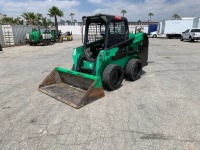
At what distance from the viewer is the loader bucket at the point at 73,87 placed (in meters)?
4.50

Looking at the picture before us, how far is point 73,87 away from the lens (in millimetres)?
5426

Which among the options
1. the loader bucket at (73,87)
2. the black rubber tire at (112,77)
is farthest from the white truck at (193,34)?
the loader bucket at (73,87)

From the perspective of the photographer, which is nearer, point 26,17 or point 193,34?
point 193,34

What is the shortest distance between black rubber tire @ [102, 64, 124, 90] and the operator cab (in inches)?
26.1

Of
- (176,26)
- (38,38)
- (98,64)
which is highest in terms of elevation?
(176,26)

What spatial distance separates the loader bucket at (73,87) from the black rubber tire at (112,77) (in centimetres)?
47

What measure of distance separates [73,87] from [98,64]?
105 cm

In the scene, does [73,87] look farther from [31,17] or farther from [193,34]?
[31,17]

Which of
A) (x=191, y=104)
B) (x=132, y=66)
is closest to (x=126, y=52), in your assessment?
(x=132, y=66)

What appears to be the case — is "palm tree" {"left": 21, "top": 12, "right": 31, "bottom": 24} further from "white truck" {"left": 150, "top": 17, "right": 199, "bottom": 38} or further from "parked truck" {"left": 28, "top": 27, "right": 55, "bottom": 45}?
"white truck" {"left": 150, "top": 17, "right": 199, "bottom": 38}

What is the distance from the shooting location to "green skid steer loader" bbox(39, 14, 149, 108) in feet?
15.9

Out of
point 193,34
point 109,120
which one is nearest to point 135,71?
point 109,120

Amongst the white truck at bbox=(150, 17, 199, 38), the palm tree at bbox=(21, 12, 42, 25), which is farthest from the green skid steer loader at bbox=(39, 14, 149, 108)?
the palm tree at bbox=(21, 12, 42, 25)

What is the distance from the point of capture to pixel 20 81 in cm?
675
